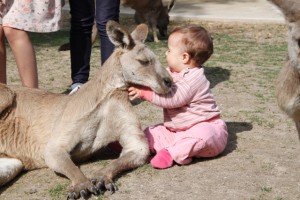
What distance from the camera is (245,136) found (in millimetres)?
3979

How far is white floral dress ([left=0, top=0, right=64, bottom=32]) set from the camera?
159 inches

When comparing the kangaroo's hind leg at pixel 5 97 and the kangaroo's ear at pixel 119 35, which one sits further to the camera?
the kangaroo's hind leg at pixel 5 97

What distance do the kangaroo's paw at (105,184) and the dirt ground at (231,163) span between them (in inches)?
1.3

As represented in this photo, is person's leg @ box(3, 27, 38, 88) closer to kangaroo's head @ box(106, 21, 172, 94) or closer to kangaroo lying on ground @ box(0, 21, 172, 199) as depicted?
kangaroo lying on ground @ box(0, 21, 172, 199)

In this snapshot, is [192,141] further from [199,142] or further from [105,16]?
[105,16]

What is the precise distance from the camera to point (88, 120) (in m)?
3.36

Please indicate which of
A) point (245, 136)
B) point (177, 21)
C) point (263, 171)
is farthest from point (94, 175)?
point (177, 21)

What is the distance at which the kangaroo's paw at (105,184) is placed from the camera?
3.06 m

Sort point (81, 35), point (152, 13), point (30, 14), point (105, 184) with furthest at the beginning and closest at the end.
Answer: point (152, 13) < point (81, 35) < point (30, 14) < point (105, 184)

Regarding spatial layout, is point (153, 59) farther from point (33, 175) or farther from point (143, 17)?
point (143, 17)

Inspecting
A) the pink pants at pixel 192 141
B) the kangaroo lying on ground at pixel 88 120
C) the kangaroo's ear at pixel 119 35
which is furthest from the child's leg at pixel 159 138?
the kangaroo's ear at pixel 119 35

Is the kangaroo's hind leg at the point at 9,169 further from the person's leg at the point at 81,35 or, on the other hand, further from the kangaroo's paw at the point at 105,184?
the person's leg at the point at 81,35

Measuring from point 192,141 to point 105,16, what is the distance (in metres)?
1.47

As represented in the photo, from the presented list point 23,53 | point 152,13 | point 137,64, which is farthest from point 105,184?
point 152,13
